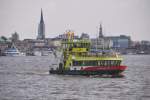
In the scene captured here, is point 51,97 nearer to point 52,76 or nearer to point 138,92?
point 138,92

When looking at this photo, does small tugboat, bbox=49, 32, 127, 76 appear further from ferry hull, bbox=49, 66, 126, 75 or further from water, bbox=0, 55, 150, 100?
water, bbox=0, 55, 150, 100

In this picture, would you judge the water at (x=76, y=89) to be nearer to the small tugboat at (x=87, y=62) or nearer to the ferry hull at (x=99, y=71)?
the ferry hull at (x=99, y=71)

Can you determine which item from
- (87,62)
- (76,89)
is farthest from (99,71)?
(76,89)

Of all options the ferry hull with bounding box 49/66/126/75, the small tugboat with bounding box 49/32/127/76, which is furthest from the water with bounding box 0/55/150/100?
the small tugboat with bounding box 49/32/127/76

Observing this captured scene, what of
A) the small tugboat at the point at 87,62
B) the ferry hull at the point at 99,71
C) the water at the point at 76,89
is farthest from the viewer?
the small tugboat at the point at 87,62

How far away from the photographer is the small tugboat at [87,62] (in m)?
85.2

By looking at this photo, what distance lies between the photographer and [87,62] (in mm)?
85500

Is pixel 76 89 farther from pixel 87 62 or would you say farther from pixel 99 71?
pixel 87 62

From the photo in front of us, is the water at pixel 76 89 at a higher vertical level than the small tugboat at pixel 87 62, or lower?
lower

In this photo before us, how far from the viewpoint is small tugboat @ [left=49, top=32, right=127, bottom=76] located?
279 ft

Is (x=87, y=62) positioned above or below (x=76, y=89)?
above

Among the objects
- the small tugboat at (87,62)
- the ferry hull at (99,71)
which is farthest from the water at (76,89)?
the small tugboat at (87,62)

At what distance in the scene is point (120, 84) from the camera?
75312 mm

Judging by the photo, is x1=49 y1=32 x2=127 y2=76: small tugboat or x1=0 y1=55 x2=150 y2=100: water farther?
x1=49 y1=32 x2=127 y2=76: small tugboat
